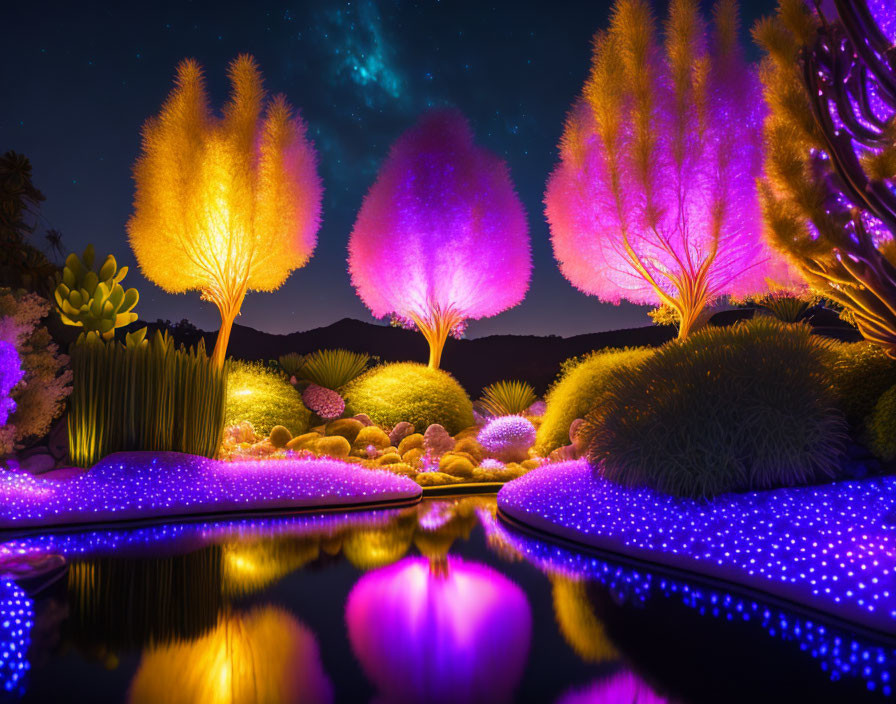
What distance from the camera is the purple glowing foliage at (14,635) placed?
2197 mm

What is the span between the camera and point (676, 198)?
1000cm

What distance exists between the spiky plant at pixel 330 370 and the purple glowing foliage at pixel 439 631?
7280 millimetres

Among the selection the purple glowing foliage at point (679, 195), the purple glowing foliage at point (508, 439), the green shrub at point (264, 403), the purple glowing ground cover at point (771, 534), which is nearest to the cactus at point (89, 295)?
the green shrub at point (264, 403)

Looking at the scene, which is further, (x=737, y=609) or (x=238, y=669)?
(x=737, y=609)

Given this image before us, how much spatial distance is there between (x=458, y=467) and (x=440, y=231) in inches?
218

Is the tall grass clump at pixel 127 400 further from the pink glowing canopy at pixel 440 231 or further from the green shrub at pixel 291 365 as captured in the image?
the pink glowing canopy at pixel 440 231

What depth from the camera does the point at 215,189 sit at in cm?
1077

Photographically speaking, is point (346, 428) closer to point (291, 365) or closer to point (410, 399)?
point (410, 399)

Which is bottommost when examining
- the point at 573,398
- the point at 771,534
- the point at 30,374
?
the point at 771,534

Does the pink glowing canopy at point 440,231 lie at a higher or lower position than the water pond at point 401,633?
higher

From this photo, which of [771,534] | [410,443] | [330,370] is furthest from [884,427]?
[330,370]

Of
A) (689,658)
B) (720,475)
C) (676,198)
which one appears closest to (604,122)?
(676,198)

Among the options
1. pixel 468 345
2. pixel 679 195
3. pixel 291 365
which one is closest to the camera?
pixel 679 195

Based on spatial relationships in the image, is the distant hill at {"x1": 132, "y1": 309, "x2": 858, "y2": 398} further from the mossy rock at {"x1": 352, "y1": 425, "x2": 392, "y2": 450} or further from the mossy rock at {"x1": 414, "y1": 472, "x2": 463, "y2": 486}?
the mossy rock at {"x1": 414, "y1": 472, "x2": 463, "y2": 486}
